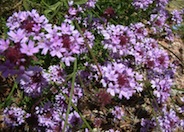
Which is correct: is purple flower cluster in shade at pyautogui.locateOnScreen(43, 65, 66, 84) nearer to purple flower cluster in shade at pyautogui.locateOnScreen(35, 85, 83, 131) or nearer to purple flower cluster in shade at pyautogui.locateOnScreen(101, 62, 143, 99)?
purple flower cluster in shade at pyautogui.locateOnScreen(35, 85, 83, 131)

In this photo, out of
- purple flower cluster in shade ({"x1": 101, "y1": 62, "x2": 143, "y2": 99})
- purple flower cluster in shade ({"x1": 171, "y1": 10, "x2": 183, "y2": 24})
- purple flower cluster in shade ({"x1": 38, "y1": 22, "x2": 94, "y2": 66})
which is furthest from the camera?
purple flower cluster in shade ({"x1": 171, "y1": 10, "x2": 183, "y2": 24})

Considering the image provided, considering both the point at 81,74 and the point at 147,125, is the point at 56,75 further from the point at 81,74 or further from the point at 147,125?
the point at 147,125

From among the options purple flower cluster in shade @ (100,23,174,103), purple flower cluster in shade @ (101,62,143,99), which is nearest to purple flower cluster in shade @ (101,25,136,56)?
purple flower cluster in shade @ (100,23,174,103)

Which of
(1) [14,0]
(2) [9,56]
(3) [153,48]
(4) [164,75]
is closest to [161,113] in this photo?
(4) [164,75]

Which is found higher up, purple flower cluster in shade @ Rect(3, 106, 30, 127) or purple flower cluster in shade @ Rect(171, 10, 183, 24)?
purple flower cluster in shade @ Rect(171, 10, 183, 24)

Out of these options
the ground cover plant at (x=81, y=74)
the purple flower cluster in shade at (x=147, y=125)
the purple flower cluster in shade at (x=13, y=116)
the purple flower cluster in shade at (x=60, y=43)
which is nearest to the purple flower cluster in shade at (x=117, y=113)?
the ground cover plant at (x=81, y=74)

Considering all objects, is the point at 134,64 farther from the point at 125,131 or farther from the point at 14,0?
the point at 14,0

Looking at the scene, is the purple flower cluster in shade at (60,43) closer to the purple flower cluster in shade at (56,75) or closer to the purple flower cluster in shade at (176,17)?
the purple flower cluster in shade at (56,75)

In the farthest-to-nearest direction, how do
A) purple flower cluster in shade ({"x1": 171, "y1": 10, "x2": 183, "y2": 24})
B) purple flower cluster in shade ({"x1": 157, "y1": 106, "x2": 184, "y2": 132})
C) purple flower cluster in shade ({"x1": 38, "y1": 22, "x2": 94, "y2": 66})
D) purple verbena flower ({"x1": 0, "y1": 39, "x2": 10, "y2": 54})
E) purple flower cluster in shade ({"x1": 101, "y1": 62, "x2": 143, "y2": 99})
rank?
1. purple flower cluster in shade ({"x1": 171, "y1": 10, "x2": 183, "y2": 24})
2. purple flower cluster in shade ({"x1": 157, "y1": 106, "x2": 184, "y2": 132})
3. purple flower cluster in shade ({"x1": 101, "y1": 62, "x2": 143, "y2": 99})
4. purple flower cluster in shade ({"x1": 38, "y1": 22, "x2": 94, "y2": 66})
5. purple verbena flower ({"x1": 0, "y1": 39, "x2": 10, "y2": 54})
